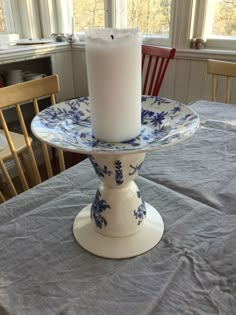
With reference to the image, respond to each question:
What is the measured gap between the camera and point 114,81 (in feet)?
1.50

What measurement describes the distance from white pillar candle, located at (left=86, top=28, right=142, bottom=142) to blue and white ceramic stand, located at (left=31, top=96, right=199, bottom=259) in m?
0.03

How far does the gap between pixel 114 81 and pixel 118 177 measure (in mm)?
173

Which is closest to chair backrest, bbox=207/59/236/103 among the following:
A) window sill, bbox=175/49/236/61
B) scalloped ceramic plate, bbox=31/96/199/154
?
window sill, bbox=175/49/236/61

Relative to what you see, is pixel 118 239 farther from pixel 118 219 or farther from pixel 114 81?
pixel 114 81

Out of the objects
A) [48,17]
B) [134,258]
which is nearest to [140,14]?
[48,17]

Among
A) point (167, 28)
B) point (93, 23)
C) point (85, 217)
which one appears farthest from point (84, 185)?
point (93, 23)

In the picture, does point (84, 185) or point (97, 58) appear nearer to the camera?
point (97, 58)

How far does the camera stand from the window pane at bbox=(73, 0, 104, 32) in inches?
85.7

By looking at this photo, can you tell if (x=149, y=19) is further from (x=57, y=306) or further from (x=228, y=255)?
(x=57, y=306)

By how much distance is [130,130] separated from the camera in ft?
1.63

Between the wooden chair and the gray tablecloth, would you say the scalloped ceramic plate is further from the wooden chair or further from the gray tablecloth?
the wooden chair

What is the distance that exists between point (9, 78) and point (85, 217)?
5.61ft

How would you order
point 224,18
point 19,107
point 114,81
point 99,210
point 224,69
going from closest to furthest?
1. point 114,81
2. point 99,210
3. point 19,107
4. point 224,69
5. point 224,18

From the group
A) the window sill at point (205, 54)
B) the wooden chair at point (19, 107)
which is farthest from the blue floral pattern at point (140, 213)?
the window sill at point (205, 54)
